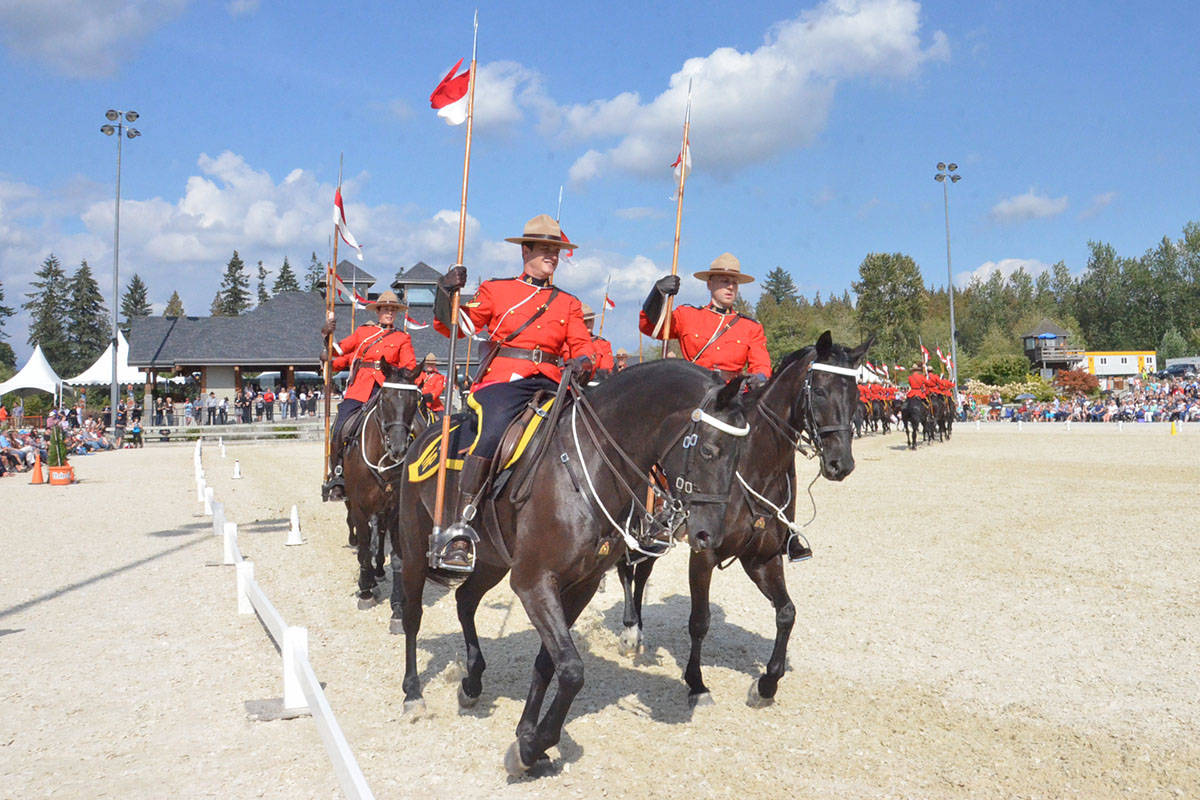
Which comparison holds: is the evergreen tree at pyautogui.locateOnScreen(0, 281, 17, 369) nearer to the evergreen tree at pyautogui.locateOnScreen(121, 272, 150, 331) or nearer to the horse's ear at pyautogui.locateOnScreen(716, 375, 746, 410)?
the evergreen tree at pyautogui.locateOnScreen(121, 272, 150, 331)

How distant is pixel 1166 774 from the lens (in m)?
5.01

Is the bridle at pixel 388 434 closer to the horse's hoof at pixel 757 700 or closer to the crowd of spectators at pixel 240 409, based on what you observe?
the horse's hoof at pixel 757 700

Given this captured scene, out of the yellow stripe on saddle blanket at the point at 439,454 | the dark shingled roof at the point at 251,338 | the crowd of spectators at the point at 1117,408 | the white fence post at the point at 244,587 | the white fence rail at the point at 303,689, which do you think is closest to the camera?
the white fence rail at the point at 303,689

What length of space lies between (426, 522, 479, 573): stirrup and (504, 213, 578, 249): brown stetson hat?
2.10 metres

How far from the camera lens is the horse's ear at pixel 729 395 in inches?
193

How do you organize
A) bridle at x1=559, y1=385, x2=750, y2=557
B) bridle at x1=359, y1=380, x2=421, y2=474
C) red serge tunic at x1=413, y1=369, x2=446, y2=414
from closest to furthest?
1. bridle at x1=559, y1=385, x2=750, y2=557
2. bridle at x1=359, y1=380, x2=421, y2=474
3. red serge tunic at x1=413, y1=369, x2=446, y2=414

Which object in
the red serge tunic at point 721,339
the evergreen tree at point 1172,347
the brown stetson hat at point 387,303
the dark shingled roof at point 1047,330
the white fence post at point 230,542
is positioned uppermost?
the dark shingled roof at point 1047,330

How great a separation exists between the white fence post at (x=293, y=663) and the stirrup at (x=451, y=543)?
124 cm

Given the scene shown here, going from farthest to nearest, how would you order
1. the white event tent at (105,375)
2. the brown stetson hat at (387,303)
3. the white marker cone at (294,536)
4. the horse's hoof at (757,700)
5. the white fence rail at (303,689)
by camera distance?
the white event tent at (105,375) → the white marker cone at (294,536) → the brown stetson hat at (387,303) → the horse's hoof at (757,700) → the white fence rail at (303,689)

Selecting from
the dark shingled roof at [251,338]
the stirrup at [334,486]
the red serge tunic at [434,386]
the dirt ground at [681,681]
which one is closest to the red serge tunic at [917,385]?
the dirt ground at [681,681]

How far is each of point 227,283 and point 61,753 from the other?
126504 mm

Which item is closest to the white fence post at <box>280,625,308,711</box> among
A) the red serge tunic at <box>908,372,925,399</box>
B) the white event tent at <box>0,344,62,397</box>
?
the red serge tunic at <box>908,372,925,399</box>

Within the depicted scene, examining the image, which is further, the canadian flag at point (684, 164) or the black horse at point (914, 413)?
the black horse at point (914, 413)

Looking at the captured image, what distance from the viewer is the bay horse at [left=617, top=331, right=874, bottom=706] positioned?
6113 mm
